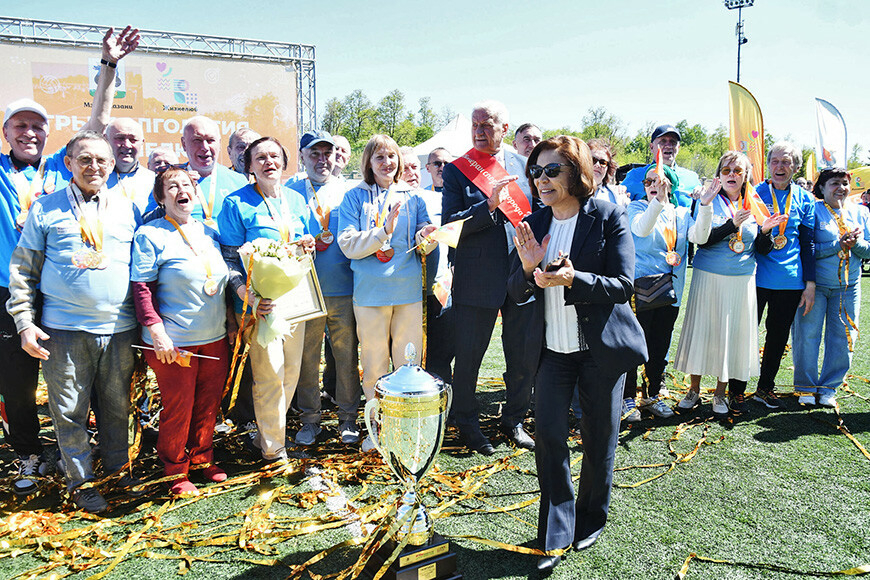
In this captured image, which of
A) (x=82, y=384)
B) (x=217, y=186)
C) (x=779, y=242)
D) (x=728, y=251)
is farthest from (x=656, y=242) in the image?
(x=82, y=384)

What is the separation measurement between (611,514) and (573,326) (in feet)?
3.65

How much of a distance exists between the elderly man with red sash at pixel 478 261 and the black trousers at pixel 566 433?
1086 mm

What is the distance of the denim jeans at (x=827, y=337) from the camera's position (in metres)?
4.88

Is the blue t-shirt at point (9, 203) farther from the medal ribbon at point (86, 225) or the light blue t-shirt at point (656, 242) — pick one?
the light blue t-shirt at point (656, 242)

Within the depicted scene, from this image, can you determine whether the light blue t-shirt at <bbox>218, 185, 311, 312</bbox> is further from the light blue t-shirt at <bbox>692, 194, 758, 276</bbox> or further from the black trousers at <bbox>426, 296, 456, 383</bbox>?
the light blue t-shirt at <bbox>692, 194, 758, 276</bbox>

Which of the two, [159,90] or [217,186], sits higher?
[159,90]

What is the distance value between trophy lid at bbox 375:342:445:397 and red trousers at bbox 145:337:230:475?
4.48ft

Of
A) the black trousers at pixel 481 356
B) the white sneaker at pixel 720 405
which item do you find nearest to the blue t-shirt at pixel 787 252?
the white sneaker at pixel 720 405

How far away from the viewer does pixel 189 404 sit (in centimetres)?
340

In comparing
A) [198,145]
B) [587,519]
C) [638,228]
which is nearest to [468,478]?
[587,519]

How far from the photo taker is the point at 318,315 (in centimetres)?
374

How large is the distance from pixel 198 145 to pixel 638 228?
3046 millimetres

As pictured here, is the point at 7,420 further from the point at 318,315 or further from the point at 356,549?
the point at 356,549

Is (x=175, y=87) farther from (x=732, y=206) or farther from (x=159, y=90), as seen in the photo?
(x=732, y=206)
